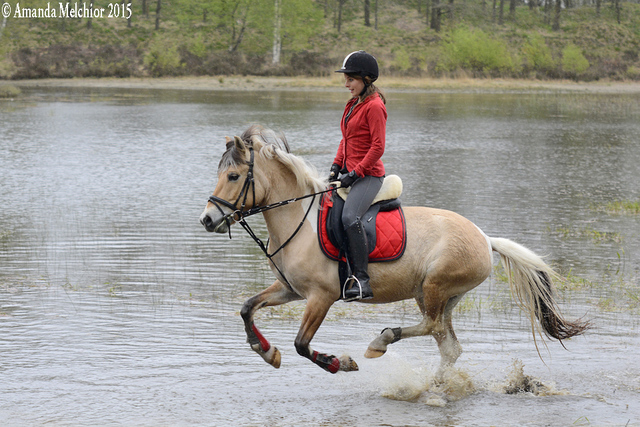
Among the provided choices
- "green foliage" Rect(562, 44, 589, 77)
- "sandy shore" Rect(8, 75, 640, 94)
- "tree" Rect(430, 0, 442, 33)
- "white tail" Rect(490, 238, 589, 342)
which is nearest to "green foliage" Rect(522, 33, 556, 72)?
"green foliage" Rect(562, 44, 589, 77)

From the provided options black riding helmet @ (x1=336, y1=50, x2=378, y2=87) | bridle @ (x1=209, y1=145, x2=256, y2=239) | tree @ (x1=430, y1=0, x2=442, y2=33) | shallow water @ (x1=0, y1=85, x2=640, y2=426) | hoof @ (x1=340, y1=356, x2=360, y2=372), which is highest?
tree @ (x1=430, y1=0, x2=442, y2=33)

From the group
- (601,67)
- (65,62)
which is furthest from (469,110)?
(65,62)

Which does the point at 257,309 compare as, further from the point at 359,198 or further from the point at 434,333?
the point at 434,333

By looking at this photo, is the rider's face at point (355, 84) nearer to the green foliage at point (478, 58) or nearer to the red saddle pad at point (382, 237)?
the red saddle pad at point (382, 237)

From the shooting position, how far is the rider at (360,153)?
5.98 metres

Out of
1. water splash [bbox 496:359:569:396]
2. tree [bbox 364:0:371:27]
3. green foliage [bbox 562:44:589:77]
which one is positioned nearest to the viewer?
water splash [bbox 496:359:569:396]

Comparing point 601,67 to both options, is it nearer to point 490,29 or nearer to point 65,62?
point 490,29

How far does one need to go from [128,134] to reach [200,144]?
3.81 meters

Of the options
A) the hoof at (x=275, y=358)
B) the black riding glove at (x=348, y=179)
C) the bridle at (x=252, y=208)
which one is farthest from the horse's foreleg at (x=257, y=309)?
the black riding glove at (x=348, y=179)

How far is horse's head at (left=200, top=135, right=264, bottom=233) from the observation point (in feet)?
18.8

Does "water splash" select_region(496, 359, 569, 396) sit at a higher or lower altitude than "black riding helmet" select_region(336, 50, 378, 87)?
lower

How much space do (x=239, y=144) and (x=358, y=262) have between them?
139cm

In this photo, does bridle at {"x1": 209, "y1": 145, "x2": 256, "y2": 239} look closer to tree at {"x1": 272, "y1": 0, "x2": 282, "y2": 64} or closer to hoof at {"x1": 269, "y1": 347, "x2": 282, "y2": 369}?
hoof at {"x1": 269, "y1": 347, "x2": 282, "y2": 369}

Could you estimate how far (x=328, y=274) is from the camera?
Answer: 19.9 ft
